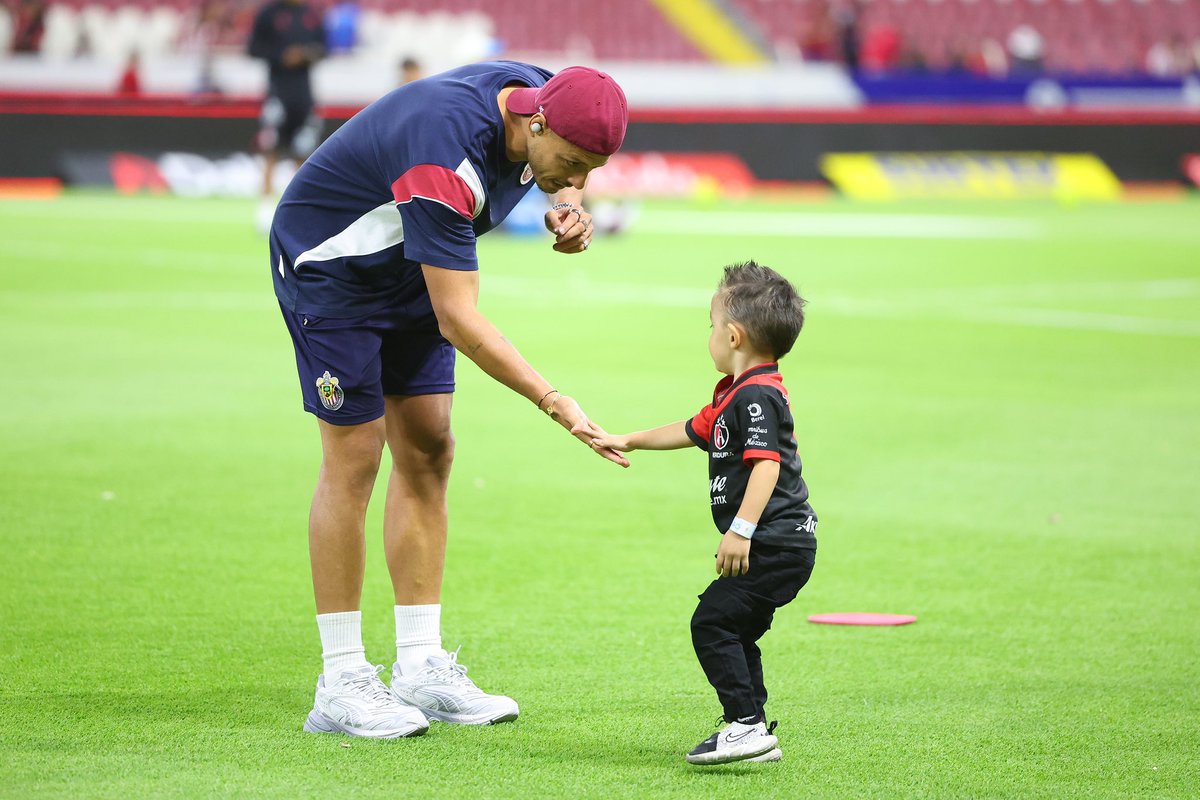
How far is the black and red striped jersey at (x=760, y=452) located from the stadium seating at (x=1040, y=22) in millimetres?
34587

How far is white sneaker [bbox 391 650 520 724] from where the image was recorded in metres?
4.52

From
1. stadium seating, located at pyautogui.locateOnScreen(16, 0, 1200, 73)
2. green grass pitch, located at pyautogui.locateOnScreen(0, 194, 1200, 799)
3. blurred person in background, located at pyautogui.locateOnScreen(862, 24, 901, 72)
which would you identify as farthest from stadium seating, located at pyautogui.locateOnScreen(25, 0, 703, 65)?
green grass pitch, located at pyautogui.locateOnScreen(0, 194, 1200, 799)

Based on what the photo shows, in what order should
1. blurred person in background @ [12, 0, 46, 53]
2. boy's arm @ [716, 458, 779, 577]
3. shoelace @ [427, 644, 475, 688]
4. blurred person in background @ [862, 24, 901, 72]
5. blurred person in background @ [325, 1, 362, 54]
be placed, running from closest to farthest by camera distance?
boy's arm @ [716, 458, 779, 577] < shoelace @ [427, 644, 475, 688] < blurred person in background @ [12, 0, 46, 53] < blurred person in background @ [325, 1, 362, 54] < blurred person in background @ [862, 24, 901, 72]

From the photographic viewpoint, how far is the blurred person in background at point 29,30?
32906 mm

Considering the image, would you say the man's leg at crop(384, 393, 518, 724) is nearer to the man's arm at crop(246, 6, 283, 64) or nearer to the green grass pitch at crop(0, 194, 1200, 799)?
the green grass pitch at crop(0, 194, 1200, 799)

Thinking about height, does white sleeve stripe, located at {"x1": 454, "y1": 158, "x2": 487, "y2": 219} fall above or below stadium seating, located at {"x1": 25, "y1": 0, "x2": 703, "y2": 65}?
above

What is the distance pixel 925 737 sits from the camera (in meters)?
4.39

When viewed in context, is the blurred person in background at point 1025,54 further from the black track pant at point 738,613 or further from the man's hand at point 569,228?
the black track pant at point 738,613

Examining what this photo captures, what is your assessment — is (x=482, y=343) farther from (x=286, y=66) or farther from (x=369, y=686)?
(x=286, y=66)

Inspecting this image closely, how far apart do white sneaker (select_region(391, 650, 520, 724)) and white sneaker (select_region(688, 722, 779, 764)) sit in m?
0.66

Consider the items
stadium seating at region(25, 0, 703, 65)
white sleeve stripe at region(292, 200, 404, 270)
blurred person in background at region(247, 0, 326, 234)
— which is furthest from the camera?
stadium seating at region(25, 0, 703, 65)

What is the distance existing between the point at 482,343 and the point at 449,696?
3.62ft

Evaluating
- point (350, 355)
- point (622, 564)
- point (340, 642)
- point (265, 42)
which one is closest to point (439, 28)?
point (265, 42)

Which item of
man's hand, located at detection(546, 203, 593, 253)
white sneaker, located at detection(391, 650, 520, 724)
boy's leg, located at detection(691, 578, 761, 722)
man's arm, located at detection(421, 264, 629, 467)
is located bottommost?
white sneaker, located at detection(391, 650, 520, 724)
